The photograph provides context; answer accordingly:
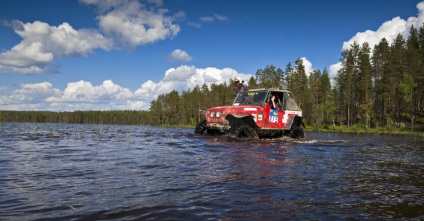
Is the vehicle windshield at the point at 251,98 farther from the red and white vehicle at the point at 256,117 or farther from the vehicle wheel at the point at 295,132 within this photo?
the vehicle wheel at the point at 295,132

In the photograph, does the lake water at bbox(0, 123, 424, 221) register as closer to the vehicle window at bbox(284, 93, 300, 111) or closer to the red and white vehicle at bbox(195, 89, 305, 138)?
the red and white vehicle at bbox(195, 89, 305, 138)

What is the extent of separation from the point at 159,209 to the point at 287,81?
7176 cm

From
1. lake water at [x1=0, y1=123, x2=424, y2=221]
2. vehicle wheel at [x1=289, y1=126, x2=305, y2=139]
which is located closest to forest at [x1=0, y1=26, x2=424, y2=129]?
vehicle wheel at [x1=289, y1=126, x2=305, y2=139]

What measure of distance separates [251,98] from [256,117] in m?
2.02

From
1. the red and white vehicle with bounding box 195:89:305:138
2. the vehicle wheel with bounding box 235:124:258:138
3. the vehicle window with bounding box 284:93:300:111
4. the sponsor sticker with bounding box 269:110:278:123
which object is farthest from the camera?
the vehicle window with bounding box 284:93:300:111

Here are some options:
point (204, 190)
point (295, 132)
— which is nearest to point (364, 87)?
point (295, 132)

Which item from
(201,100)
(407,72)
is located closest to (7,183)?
(407,72)

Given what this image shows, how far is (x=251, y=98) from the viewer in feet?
54.3

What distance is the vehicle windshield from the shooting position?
15984 millimetres

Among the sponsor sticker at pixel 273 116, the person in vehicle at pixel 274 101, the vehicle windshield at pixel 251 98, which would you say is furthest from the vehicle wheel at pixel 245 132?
the person in vehicle at pixel 274 101

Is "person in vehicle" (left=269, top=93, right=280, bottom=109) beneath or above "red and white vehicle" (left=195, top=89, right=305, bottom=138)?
above

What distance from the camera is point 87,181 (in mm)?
4992

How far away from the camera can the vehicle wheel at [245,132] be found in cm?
1460

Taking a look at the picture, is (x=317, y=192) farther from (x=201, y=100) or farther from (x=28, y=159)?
(x=201, y=100)
